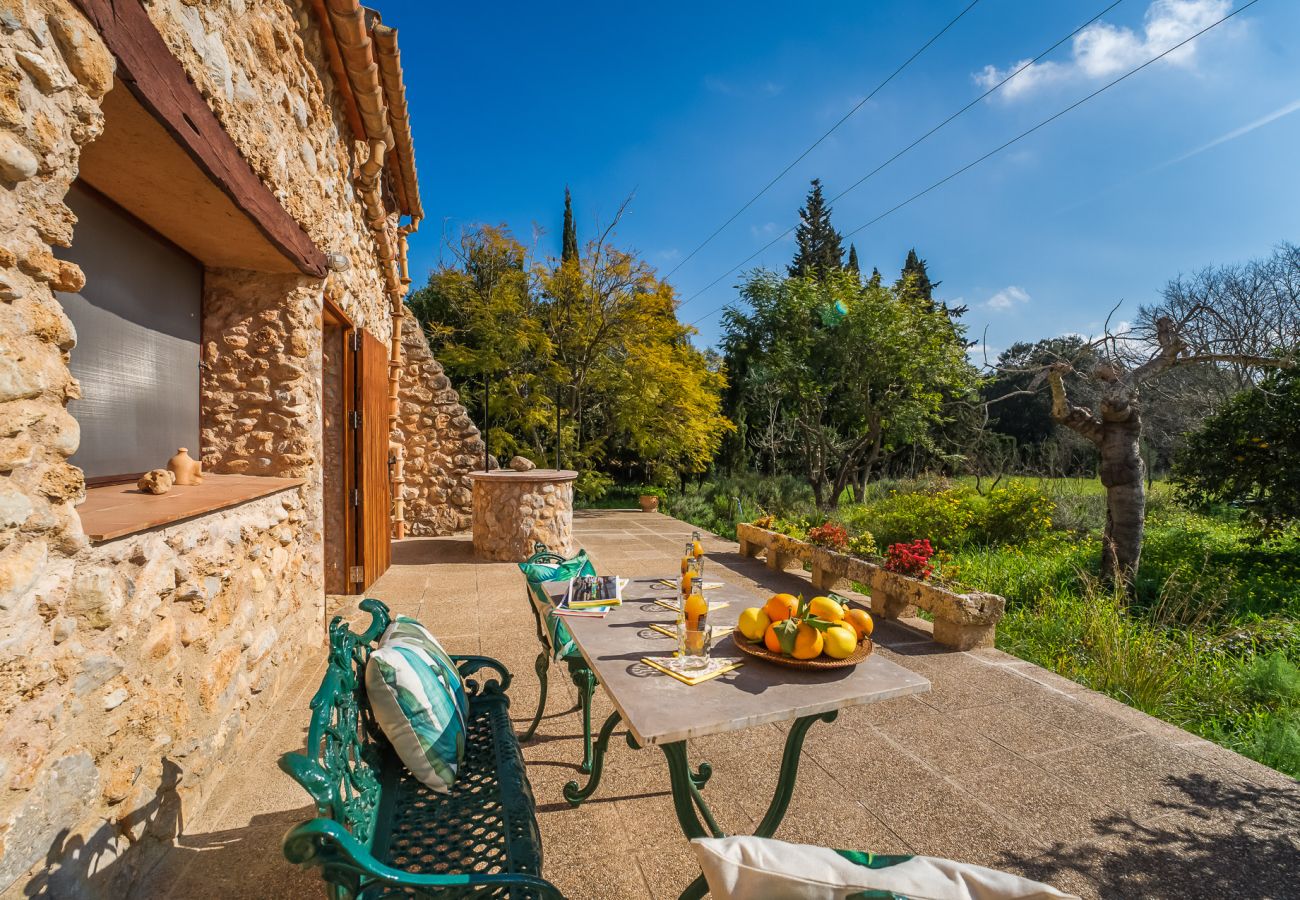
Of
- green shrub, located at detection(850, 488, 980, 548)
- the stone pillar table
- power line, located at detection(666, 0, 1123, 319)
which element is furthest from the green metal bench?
power line, located at detection(666, 0, 1123, 319)

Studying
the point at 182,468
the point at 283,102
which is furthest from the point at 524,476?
the point at 283,102

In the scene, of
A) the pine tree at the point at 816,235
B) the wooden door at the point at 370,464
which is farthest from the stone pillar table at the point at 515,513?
the pine tree at the point at 816,235

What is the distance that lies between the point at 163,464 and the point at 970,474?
52.0 ft

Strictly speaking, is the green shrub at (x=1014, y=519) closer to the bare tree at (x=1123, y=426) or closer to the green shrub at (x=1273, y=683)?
the bare tree at (x=1123, y=426)

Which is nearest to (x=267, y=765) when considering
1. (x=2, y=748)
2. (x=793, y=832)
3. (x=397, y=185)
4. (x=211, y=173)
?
(x=2, y=748)

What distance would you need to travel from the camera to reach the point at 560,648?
244 centimetres

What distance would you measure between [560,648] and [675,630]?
2.34 feet

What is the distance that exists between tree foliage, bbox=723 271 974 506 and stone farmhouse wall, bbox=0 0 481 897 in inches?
319

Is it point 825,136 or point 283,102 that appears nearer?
point 283,102

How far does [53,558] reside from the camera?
4.43ft

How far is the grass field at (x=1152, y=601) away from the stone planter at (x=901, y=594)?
33cm

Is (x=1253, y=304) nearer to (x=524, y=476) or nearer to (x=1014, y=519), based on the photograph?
(x=1014, y=519)

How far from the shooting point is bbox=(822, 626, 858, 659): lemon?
1.59m

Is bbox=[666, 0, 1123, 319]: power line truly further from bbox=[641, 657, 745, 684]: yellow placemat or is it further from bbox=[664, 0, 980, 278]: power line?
bbox=[641, 657, 745, 684]: yellow placemat
